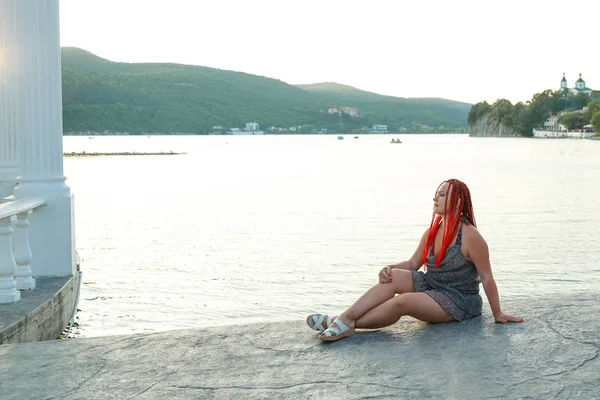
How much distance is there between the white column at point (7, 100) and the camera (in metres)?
7.07

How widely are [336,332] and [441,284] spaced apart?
847 millimetres

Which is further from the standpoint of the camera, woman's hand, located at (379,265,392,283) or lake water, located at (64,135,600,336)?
lake water, located at (64,135,600,336)

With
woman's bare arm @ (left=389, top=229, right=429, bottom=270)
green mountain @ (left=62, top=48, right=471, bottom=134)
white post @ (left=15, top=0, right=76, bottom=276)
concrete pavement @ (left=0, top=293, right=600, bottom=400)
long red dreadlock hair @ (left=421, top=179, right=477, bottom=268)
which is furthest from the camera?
green mountain @ (left=62, top=48, right=471, bottom=134)

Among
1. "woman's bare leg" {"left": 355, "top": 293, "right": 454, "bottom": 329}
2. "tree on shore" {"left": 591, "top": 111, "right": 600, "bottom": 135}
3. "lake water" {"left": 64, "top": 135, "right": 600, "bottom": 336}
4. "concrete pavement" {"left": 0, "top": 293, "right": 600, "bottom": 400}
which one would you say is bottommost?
"lake water" {"left": 64, "top": 135, "right": 600, "bottom": 336}

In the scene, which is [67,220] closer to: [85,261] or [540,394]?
[540,394]

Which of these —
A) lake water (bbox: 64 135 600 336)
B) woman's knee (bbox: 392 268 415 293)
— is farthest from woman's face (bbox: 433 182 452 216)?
lake water (bbox: 64 135 600 336)

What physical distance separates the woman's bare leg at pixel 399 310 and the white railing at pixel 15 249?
2.97m

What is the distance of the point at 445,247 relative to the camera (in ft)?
16.6

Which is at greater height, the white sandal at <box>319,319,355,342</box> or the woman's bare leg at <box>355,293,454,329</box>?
the woman's bare leg at <box>355,293,454,329</box>

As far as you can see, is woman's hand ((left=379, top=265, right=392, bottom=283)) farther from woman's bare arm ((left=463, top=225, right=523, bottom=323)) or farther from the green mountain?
the green mountain

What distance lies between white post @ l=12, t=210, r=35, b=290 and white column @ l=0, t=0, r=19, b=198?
146 cm

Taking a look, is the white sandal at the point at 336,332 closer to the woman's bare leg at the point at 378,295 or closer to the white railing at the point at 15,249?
the woman's bare leg at the point at 378,295

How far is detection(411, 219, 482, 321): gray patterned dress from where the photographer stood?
5.07m

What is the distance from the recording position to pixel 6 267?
20.2 ft
